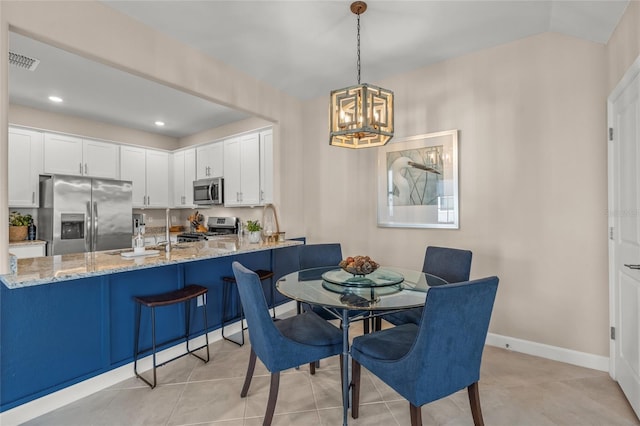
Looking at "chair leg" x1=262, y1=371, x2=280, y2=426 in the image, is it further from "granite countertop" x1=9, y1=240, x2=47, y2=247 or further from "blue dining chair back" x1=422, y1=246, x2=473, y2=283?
"granite countertop" x1=9, y1=240, x2=47, y2=247

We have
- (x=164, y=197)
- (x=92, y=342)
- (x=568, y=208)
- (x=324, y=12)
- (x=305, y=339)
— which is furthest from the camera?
(x=164, y=197)

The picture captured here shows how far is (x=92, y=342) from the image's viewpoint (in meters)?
2.13

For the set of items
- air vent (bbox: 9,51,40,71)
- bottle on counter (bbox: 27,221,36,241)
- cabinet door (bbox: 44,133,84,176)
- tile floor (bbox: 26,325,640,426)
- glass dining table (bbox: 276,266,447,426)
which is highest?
air vent (bbox: 9,51,40,71)

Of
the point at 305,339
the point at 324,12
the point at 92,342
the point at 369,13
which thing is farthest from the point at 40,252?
the point at 369,13

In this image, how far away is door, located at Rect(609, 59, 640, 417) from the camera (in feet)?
6.16

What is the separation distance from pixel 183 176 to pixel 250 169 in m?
1.76

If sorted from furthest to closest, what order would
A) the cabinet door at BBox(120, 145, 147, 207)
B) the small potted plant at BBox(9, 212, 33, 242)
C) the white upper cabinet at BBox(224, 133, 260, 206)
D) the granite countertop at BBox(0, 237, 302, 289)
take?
the cabinet door at BBox(120, 145, 147, 207), the white upper cabinet at BBox(224, 133, 260, 206), the small potted plant at BBox(9, 212, 33, 242), the granite countertop at BBox(0, 237, 302, 289)

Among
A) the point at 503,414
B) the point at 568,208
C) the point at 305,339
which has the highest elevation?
the point at 568,208

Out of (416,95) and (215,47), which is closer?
(215,47)

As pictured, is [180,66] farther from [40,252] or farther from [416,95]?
[40,252]

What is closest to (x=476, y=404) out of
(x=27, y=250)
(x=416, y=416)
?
(x=416, y=416)

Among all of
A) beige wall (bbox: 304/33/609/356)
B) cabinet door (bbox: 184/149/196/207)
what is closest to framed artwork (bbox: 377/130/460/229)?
beige wall (bbox: 304/33/609/356)

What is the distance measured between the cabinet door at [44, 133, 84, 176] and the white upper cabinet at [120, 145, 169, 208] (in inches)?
23.0

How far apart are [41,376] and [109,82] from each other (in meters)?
2.99
